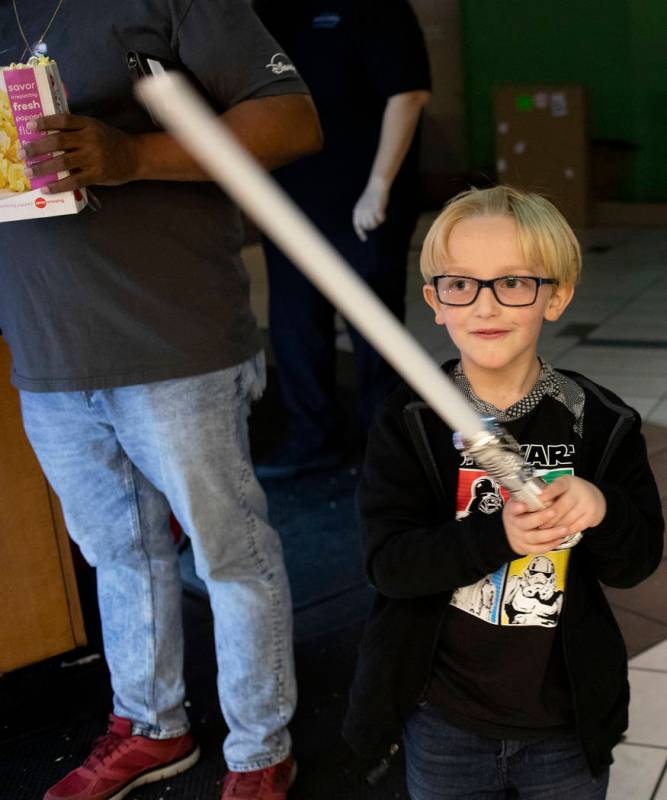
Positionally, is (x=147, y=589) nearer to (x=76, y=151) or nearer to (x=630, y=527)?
(x=76, y=151)

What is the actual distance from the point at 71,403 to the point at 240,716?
645 millimetres

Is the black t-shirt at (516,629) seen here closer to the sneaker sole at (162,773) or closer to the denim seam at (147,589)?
the denim seam at (147,589)

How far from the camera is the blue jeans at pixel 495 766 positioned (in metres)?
1.43

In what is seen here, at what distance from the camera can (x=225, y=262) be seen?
1.88 metres

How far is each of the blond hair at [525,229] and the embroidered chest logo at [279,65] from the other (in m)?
0.46

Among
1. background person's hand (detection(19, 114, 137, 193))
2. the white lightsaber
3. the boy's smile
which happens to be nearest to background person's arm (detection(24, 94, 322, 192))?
background person's hand (detection(19, 114, 137, 193))

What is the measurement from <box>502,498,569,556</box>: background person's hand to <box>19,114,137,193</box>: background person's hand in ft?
2.71

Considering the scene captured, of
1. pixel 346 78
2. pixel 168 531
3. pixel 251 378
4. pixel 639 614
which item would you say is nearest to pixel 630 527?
pixel 251 378

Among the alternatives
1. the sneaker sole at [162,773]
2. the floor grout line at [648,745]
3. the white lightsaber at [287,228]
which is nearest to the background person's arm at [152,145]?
the white lightsaber at [287,228]

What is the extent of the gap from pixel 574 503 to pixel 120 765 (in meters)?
1.35

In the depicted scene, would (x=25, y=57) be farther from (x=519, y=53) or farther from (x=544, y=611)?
(x=519, y=53)

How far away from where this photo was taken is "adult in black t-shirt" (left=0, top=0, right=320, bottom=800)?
1.70m

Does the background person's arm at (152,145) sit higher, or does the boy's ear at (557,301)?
the background person's arm at (152,145)

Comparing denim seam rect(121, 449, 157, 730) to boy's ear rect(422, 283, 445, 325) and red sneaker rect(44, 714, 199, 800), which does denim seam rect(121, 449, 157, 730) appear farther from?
boy's ear rect(422, 283, 445, 325)
